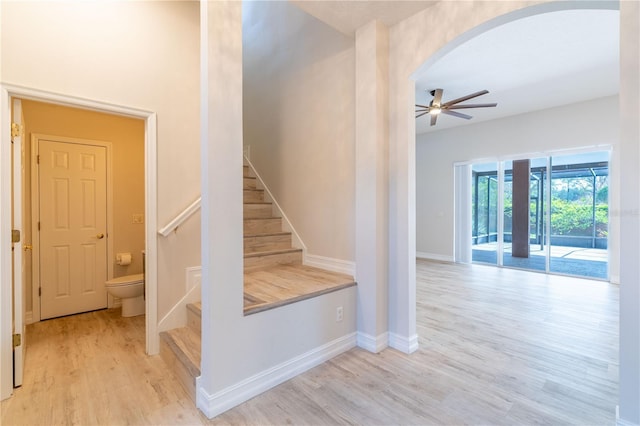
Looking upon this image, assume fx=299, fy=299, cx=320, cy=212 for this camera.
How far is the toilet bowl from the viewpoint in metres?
3.28

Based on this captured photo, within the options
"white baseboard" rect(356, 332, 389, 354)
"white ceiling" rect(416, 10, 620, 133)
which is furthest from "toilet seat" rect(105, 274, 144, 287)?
"white ceiling" rect(416, 10, 620, 133)

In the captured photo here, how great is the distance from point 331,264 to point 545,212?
4.79 meters

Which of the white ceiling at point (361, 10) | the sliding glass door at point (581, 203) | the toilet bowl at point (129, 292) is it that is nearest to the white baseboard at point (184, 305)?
the toilet bowl at point (129, 292)

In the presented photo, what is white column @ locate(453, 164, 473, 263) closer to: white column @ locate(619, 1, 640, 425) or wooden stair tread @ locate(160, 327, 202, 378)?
white column @ locate(619, 1, 640, 425)

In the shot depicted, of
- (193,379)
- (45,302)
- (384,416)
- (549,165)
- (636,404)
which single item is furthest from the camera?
(549,165)

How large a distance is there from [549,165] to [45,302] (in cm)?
767

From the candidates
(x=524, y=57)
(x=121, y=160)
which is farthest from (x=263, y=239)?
(x=524, y=57)

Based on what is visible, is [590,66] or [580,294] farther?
[580,294]

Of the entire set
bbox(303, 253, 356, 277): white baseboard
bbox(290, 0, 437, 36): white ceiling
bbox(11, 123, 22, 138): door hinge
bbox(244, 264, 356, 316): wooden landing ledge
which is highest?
bbox(290, 0, 437, 36): white ceiling

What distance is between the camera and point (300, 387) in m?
2.04

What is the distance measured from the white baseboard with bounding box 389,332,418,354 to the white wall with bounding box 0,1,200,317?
187 cm

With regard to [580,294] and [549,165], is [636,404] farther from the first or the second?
[549,165]

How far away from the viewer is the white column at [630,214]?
145cm

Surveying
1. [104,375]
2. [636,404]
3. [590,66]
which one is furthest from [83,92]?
[590,66]
